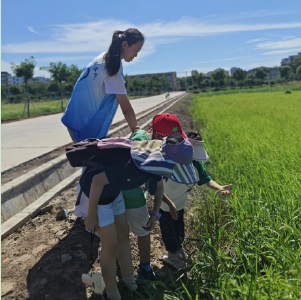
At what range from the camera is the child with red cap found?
1722mm

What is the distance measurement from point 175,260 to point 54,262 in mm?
802

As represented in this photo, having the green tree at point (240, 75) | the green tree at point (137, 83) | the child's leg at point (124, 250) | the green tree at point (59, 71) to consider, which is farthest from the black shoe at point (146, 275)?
the green tree at point (240, 75)

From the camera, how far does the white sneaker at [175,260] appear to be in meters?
1.95

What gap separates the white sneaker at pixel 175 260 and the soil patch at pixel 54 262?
1.6 inches

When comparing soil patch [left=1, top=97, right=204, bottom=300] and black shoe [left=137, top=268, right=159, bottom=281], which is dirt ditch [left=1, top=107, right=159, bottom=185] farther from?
black shoe [left=137, top=268, right=159, bottom=281]

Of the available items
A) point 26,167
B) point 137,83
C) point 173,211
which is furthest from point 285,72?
point 173,211

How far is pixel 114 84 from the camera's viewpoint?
79.8 inches

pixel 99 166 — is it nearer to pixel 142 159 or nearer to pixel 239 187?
pixel 142 159

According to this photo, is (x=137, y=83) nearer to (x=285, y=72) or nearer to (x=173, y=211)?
(x=285, y=72)

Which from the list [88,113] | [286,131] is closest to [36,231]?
[88,113]

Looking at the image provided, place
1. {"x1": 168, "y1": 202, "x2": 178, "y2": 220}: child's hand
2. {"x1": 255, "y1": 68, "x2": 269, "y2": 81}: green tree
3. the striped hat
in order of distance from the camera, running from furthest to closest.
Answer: {"x1": 255, "y1": 68, "x2": 269, "y2": 81}: green tree
{"x1": 168, "y1": 202, "x2": 178, "y2": 220}: child's hand
the striped hat

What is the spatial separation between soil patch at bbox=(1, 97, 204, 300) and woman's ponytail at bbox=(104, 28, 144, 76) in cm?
127

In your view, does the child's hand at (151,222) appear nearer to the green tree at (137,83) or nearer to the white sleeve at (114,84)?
the white sleeve at (114,84)

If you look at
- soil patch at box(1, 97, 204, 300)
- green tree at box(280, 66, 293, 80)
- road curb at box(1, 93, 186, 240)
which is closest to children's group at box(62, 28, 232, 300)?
soil patch at box(1, 97, 204, 300)
